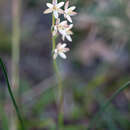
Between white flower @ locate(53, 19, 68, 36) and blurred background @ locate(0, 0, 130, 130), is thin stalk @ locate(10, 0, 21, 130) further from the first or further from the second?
white flower @ locate(53, 19, 68, 36)

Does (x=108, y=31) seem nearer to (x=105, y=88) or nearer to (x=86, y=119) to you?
(x=105, y=88)

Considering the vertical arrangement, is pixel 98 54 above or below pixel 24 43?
below

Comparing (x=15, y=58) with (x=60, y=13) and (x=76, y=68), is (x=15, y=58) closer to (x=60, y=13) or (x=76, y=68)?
(x=76, y=68)

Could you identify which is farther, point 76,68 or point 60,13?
point 76,68

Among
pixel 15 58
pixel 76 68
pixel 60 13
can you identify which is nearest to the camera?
Result: pixel 60 13

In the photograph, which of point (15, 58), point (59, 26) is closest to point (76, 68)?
point (15, 58)

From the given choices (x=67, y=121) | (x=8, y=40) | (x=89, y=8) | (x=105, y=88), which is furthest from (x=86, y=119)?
(x=8, y=40)

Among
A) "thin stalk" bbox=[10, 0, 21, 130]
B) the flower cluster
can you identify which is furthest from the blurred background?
the flower cluster

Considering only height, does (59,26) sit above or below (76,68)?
above

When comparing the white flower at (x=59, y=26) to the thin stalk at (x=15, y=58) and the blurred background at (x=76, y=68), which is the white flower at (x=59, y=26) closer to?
the blurred background at (x=76, y=68)
